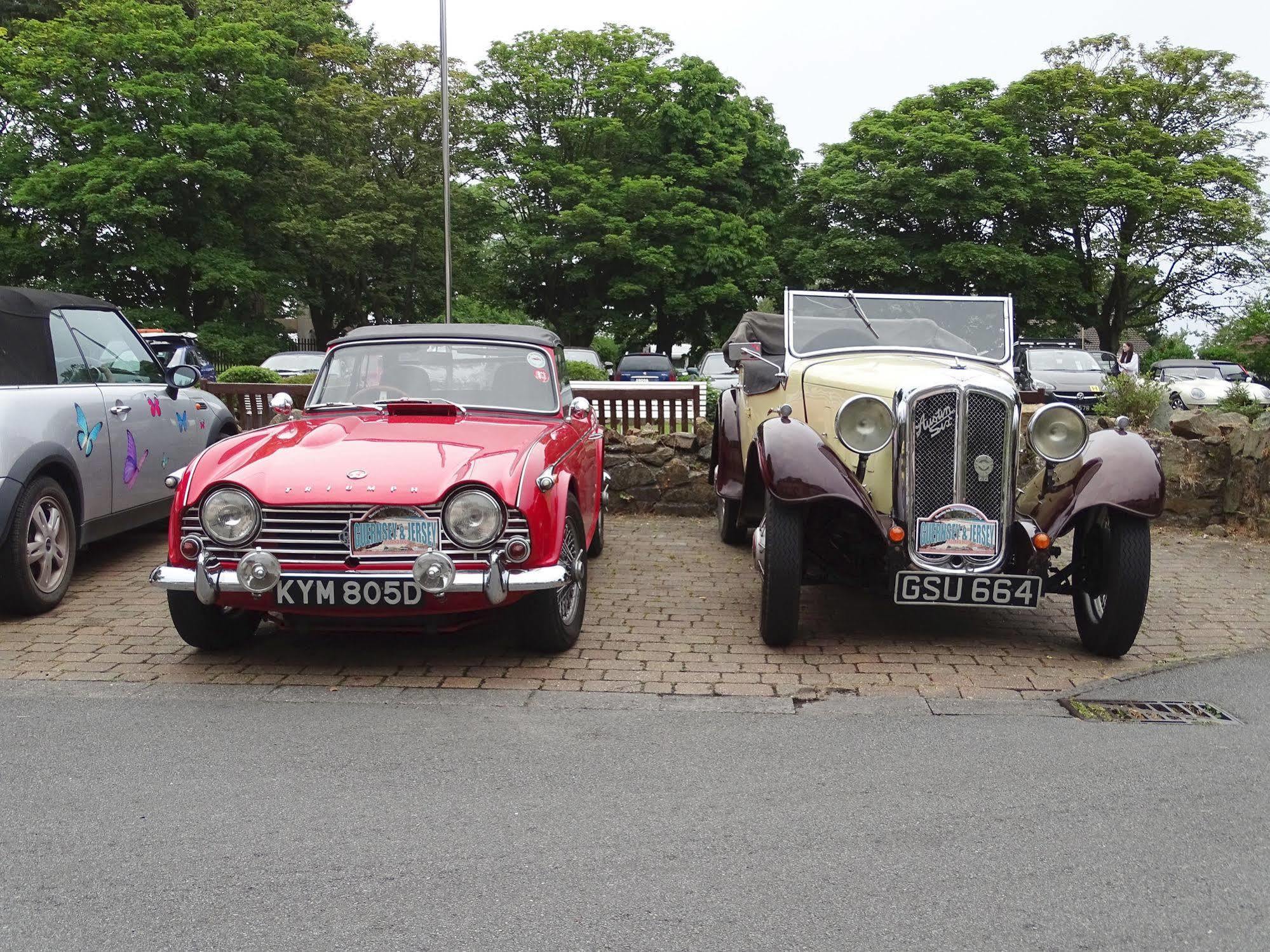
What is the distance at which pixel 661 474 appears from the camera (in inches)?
415

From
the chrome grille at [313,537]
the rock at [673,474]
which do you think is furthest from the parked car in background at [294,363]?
the chrome grille at [313,537]

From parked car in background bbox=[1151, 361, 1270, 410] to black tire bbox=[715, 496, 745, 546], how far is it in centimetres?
1155

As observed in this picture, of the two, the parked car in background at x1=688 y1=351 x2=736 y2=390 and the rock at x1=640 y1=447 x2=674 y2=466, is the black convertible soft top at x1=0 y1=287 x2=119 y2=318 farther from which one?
the parked car in background at x1=688 y1=351 x2=736 y2=390

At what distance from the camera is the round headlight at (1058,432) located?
5.78m

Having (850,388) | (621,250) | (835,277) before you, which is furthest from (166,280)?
(850,388)

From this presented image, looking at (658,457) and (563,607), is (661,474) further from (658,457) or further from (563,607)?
(563,607)

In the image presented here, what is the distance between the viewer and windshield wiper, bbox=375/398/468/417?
6.25 meters

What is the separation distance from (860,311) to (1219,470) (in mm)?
4452

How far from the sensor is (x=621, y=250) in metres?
34.6

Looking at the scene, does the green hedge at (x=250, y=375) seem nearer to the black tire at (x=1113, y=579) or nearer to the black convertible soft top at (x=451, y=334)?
the black convertible soft top at (x=451, y=334)

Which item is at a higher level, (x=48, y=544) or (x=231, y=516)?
(x=231, y=516)

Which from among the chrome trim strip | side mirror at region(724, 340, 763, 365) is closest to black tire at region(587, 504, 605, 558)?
side mirror at region(724, 340, 763, 365)

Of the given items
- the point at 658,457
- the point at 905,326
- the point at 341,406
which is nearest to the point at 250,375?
the point at 658,457

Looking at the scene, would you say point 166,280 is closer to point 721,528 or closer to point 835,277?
point 835,277
